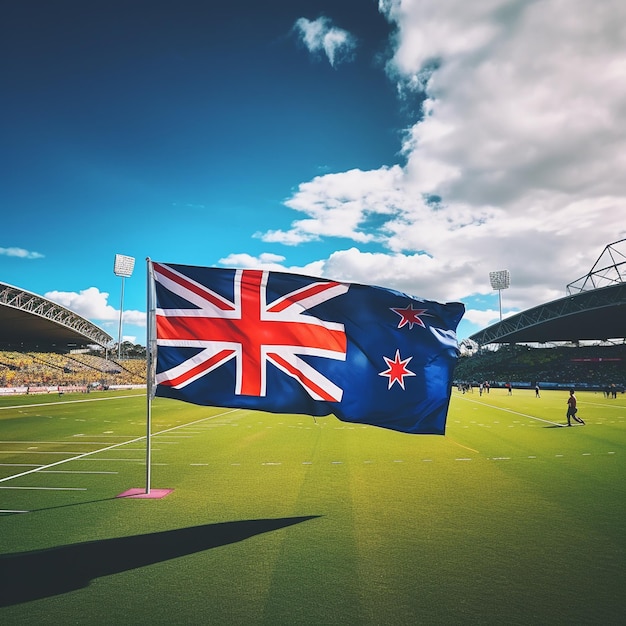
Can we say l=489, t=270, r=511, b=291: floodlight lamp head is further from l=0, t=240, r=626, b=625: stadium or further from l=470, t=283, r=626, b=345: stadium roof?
l=0, t=240, r=626, b=625: stadium

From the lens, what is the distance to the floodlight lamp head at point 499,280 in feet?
350

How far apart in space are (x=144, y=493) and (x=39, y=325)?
71.4 meters

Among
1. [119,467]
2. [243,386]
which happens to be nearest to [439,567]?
[243,386]

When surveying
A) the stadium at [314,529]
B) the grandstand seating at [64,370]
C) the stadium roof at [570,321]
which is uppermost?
the stadium roof at [570,321]

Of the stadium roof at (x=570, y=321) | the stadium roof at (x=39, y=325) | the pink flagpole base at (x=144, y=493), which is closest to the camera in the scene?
the pink flagpole base at (x=144, y=493)

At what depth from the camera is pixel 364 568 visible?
5746mm

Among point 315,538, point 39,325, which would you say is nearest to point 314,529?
point 315,538

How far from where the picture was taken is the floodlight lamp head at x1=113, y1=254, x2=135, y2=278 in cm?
8944

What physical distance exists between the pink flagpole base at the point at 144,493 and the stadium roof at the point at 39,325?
5675 centimetres

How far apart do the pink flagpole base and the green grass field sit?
185 millimetres

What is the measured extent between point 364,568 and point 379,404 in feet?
8.76

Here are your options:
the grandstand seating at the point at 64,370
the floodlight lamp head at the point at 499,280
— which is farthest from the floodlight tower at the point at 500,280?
the grandstand seating at the point at 64,370

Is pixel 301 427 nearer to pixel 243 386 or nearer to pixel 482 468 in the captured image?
pixel 482 468

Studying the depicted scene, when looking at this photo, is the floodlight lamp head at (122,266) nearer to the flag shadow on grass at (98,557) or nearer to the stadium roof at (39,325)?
the stadium roof at (39,325)
